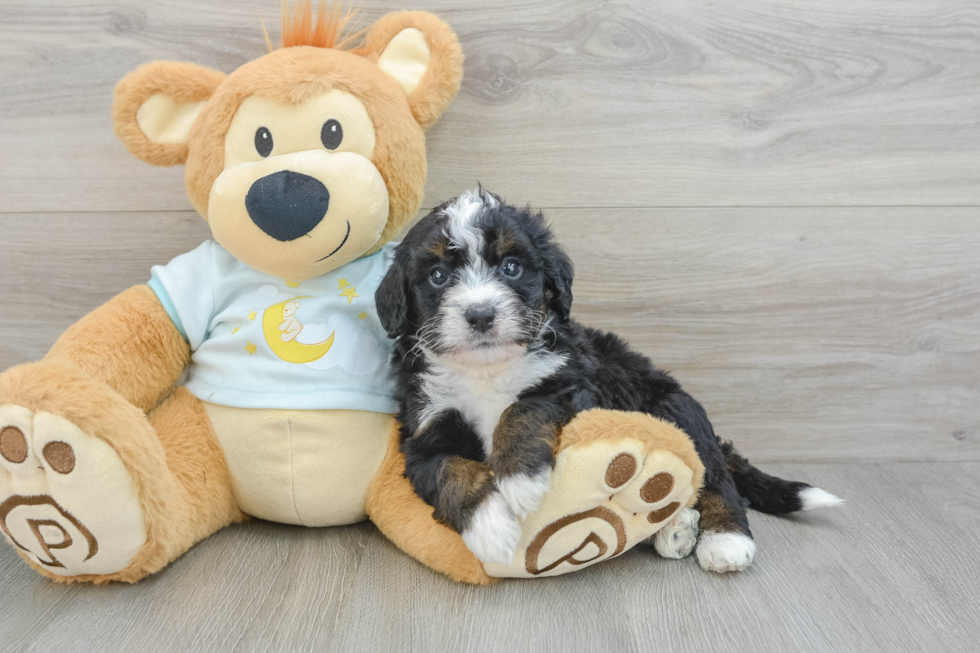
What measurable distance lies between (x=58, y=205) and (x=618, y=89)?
5.52 feet

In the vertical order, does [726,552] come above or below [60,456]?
below

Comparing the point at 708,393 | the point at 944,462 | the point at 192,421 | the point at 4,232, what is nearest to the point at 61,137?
the point at 4,232

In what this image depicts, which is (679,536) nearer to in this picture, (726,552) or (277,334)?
(726,552)

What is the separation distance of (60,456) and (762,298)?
6.12ft

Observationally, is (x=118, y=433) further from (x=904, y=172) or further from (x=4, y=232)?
Result: (x=904, y=172)

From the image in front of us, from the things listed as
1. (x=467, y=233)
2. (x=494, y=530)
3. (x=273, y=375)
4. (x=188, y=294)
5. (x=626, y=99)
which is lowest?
(x=494, y=530)

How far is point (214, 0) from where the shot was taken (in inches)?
76.7

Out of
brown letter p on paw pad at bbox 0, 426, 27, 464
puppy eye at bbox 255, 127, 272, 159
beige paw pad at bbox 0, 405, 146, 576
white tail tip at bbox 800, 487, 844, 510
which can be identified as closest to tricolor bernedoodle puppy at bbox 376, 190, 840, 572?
white tail tip at bbox 800, 487, 844, 510

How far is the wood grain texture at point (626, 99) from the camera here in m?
1.98

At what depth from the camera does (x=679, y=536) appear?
Answer: 1.61 m

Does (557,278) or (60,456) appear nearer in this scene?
(60,456)

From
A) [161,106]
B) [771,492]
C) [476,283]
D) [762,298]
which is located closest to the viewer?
[476,283]

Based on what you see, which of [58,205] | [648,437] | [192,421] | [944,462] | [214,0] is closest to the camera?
[648,437]

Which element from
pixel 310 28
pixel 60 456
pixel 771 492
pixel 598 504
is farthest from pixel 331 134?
pixel 771 492
